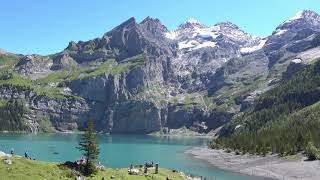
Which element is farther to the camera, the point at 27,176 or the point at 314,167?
the point at 314,167

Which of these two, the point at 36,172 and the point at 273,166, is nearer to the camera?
the point at 36,172

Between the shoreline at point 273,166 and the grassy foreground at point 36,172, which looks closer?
the grassy foreground at point 36,172

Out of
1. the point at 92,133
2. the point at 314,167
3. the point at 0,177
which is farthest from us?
the point at 314,167

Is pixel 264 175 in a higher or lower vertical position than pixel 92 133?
lower

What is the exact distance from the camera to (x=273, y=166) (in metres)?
162

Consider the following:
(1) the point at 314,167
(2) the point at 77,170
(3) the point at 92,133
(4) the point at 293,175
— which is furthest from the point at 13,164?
(1) the point at 314,167

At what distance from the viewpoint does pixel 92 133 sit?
275ft

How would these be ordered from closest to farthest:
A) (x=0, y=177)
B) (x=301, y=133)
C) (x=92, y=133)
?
(x=0, y=177) → (x=92, y=133) → (x=301, y=133)

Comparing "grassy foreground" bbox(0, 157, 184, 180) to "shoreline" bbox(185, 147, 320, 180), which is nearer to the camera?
"grassy foreground" bbox(0, 157, 184, 180)

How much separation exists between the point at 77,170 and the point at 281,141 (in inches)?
5380

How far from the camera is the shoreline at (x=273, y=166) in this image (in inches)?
5530

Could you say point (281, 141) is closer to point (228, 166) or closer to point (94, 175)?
point (228, 166)

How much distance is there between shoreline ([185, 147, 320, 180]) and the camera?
140 m

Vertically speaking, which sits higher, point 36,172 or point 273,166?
point 36,172
